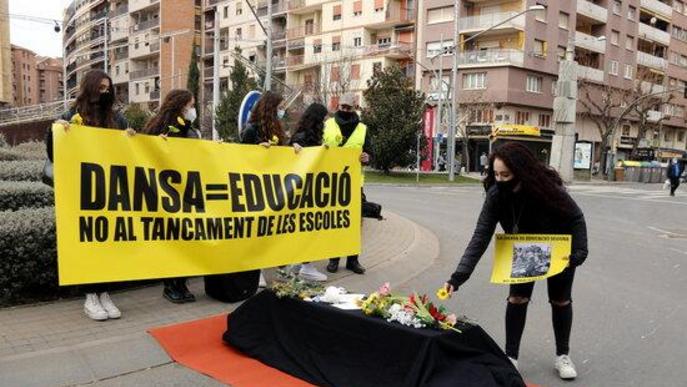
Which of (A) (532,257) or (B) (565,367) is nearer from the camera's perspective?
(A) (532,257)

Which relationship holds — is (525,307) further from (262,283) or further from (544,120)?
(544,120)

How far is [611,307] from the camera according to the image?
6.52m

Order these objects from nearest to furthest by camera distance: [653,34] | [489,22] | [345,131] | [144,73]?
1. [345,131]
2. [489,22]
3. [653,34]
4. [144,73]

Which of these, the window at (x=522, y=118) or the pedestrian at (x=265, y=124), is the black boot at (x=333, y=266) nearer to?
the pedestrian at (x=265, y=124)

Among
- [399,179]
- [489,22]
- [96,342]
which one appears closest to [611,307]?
[96,342]

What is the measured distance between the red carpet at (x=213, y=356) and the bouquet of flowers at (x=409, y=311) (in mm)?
685

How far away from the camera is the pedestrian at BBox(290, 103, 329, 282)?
22.5 feet

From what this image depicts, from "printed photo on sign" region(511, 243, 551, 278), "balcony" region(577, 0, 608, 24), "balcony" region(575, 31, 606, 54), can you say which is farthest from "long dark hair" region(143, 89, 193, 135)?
"balcony" region(577, 0, 608, 24)

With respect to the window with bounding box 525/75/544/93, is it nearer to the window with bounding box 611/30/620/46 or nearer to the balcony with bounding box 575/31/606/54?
A: the balcony with bounding box 575/31/606/54

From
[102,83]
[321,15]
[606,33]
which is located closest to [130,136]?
[102,83]

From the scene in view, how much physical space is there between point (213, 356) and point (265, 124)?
2544 millimetres

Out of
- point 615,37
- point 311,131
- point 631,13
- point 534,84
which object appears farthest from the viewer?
point 631,13

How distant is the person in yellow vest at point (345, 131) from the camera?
276 inches

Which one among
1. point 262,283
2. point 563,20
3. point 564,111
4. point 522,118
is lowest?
point 262,283
